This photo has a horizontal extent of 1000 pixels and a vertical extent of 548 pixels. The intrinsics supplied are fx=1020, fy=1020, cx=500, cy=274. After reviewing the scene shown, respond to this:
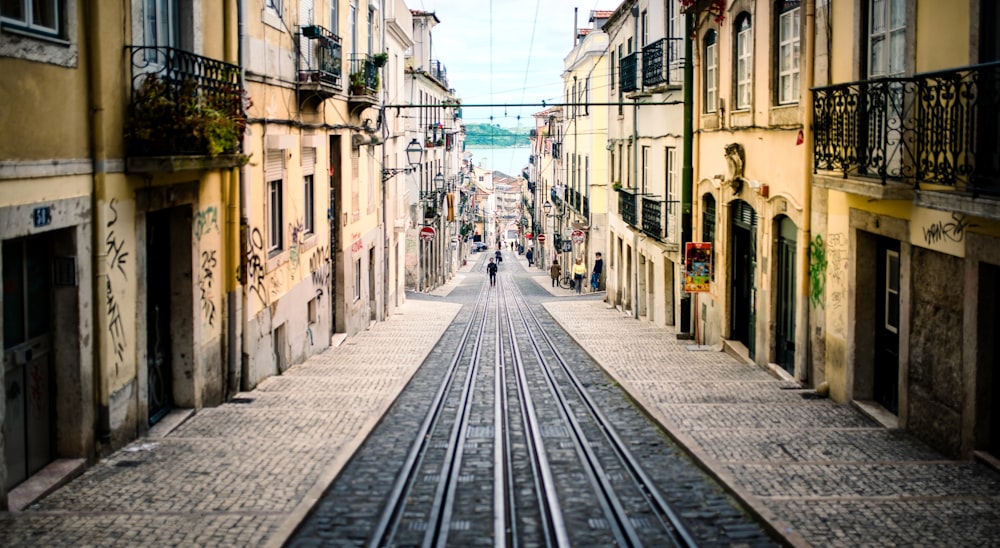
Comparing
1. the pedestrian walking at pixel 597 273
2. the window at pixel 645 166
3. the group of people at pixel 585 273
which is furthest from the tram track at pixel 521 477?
the group of people at pixel 585 273

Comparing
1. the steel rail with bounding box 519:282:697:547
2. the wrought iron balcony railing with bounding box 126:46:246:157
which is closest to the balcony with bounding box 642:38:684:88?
the steel rail with bounding box 519:282:697:547

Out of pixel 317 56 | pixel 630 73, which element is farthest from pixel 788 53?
pixel 630 73

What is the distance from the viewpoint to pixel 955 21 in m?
10.2

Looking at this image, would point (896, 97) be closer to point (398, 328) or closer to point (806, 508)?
point (806, 508)

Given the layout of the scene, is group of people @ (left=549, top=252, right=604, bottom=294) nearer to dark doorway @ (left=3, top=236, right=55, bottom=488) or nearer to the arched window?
the arched window

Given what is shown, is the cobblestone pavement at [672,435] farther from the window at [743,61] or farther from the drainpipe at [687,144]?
the drainpipe at [687,144]

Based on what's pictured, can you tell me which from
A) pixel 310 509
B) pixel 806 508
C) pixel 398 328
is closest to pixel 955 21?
pixel 806 508

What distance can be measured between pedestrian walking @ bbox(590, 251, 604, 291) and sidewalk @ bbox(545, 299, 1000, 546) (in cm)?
2545

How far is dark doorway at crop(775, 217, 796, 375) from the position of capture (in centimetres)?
1617

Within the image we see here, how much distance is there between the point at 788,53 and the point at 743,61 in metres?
2.57

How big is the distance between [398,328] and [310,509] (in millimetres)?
18486

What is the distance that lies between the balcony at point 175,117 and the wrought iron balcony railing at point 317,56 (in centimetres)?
567

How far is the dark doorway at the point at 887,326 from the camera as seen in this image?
1263cm

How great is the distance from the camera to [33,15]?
873cm
